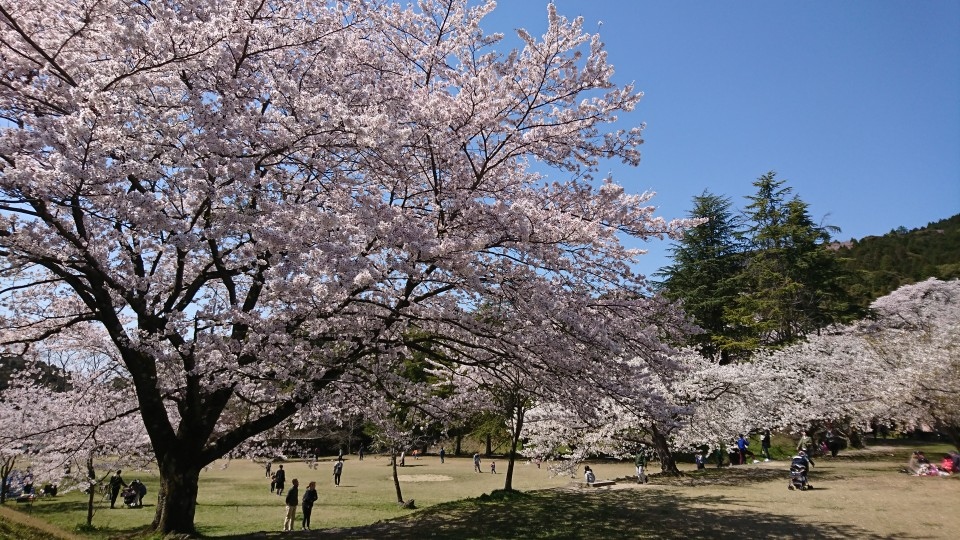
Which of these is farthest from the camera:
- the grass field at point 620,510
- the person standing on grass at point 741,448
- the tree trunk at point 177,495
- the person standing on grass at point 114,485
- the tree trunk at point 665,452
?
A: the person standing on grass at point 741,448

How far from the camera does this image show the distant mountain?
46.5 meters

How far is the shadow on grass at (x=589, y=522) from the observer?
9.52 meters

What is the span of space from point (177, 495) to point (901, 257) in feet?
239

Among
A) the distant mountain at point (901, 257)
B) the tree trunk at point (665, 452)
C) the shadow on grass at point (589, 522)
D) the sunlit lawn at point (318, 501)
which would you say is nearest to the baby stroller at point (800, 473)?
the shadow on grass at point (589, 522)

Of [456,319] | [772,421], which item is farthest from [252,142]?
[772,421]

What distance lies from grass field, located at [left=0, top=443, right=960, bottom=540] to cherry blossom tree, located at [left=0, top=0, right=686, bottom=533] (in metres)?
3.72

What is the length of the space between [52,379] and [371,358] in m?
20.0

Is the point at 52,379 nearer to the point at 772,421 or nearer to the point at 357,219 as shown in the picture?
the point at 357,219

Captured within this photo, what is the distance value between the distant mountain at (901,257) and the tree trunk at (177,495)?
4534 centimetres

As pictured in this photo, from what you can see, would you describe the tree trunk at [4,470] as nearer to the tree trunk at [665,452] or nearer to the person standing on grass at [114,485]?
the person standing on grass at [114,485]

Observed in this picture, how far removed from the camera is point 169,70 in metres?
7.06

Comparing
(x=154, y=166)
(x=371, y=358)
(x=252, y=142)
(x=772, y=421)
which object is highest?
(x=252, y=142)

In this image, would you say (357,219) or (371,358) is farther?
(371,358)

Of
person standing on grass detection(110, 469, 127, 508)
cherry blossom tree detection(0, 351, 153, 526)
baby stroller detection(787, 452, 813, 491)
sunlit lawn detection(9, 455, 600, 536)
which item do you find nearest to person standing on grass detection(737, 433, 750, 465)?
sunlit lawn detection(9, 455, 600, 536)
